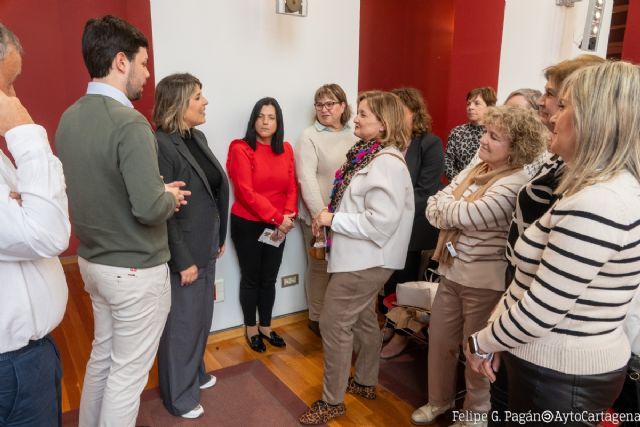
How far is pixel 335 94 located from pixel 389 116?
0.93 meters

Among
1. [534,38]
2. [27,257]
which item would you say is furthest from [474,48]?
[27,257]

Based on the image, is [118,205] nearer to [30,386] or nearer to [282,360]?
[30,386]

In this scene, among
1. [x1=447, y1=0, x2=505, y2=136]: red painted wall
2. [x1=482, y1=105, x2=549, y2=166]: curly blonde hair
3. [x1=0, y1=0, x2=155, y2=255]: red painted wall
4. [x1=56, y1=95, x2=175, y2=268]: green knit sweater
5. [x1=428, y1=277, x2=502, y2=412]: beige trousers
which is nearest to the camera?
[x1=56, y1=95, x2=175, y2=268]: green knit sweater

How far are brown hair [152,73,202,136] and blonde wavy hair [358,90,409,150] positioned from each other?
814 mm

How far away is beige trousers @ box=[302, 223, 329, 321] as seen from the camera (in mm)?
3055

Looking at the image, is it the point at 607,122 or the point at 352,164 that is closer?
the point at 607,122

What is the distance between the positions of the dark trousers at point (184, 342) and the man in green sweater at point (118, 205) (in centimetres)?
39

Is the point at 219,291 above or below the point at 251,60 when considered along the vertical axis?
below

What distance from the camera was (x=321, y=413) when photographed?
221 cm

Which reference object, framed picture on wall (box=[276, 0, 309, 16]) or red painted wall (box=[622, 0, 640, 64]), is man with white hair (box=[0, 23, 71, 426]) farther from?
red painted wall (box=[622, 0, 640, 64])

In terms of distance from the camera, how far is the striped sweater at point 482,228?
1794mm

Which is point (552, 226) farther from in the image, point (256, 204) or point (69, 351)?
point (69, 351)

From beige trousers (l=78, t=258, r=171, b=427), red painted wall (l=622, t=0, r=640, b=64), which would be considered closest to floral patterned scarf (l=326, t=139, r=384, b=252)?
beige trousers (l=78, t=258, r=171, b=427)

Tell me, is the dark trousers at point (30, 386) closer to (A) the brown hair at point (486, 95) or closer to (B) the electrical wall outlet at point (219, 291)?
(B) the electrical wall outlet at point (219, 291)
